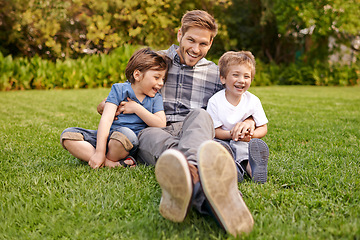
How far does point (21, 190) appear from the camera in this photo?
2018 millimetres

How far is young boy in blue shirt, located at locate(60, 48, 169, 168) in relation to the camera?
243 cm

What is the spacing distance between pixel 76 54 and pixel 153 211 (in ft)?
47.0

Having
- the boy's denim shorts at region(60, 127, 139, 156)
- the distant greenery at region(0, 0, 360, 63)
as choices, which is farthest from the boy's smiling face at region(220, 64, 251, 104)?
the distant greenery at region(0, 0, 360, 63)

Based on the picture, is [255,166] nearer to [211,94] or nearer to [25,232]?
[211,94]

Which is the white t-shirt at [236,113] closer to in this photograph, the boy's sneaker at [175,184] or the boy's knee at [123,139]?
the boy's knee at [123,139]

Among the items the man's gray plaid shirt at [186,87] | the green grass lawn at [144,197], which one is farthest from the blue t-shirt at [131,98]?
the green grass lawn at [144,197]

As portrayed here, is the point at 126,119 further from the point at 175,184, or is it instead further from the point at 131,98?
the point at 175,184

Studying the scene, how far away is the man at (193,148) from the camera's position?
1.45 metres

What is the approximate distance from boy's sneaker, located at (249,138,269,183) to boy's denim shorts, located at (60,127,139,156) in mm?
892

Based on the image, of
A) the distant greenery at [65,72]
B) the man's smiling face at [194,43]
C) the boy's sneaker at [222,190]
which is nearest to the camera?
the boy's sneaker at [222,190]

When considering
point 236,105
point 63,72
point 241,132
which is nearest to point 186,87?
point 236,105

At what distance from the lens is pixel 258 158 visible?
6.92 ft

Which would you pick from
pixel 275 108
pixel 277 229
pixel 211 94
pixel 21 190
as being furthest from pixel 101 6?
pixel 277 229

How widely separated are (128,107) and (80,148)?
50 cm
